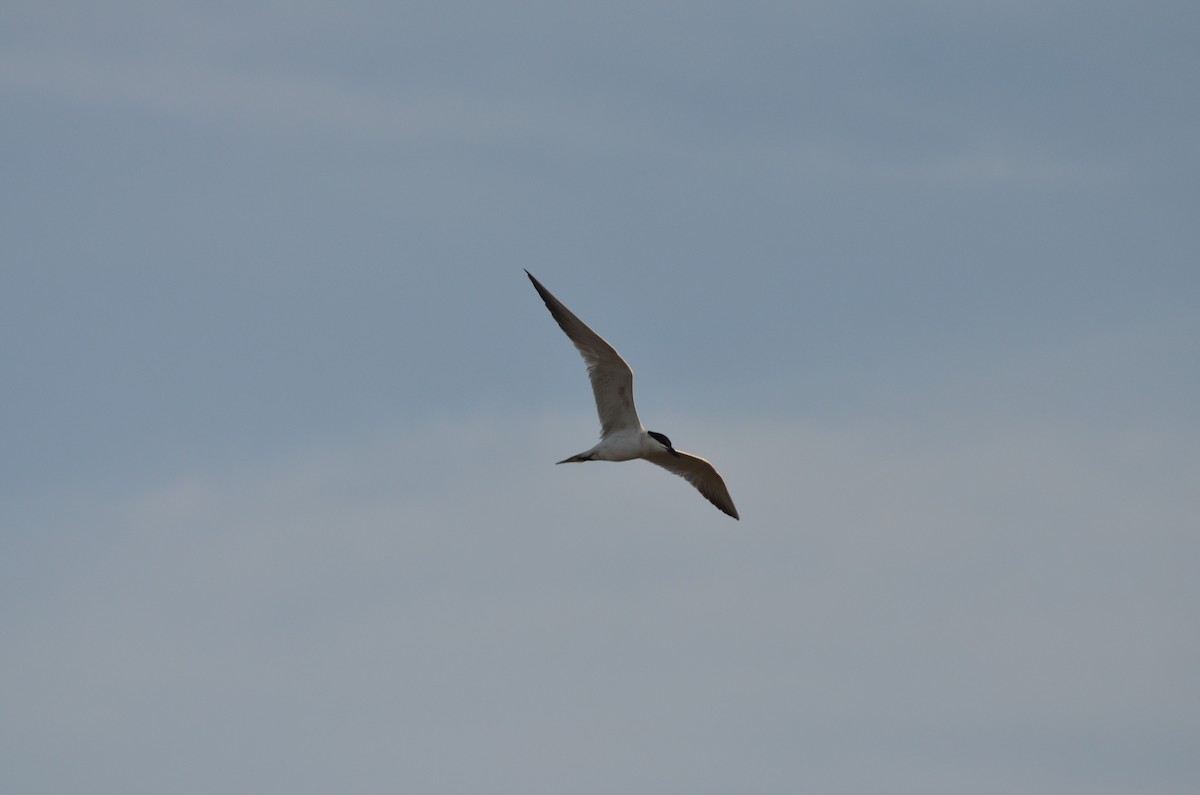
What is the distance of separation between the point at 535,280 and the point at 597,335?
1.77m

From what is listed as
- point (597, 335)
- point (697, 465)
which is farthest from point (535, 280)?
point (697, 465)

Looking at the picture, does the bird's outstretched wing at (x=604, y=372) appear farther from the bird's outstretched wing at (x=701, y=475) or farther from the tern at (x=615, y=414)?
the bird's outstretched wing at (x=701, y=475)

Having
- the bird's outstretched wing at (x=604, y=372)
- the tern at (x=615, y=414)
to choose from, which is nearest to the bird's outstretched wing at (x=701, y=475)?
the tern at (x=615, y=414)

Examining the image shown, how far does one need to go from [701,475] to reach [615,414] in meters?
3.29

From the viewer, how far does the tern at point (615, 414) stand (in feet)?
106

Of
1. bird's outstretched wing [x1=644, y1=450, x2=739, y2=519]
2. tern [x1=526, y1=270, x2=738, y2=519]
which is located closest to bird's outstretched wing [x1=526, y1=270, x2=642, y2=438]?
tern [x1=526, y1=270, x2=738, y2=519]

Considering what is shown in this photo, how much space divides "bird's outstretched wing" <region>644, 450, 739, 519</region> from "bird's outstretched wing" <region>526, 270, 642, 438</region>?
1713 mm

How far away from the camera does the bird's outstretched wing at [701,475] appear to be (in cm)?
3553

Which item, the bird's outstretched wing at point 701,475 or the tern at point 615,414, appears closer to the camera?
the tern at point 615,414

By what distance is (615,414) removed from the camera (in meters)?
33.8

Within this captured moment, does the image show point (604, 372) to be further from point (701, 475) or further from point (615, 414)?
point (701, 475)

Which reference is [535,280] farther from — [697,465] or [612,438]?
[697,465]

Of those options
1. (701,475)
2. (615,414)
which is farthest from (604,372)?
(701,475)

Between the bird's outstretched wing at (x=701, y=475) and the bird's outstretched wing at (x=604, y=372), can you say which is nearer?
the bird's outstretched wing at (x=604, y=372)
